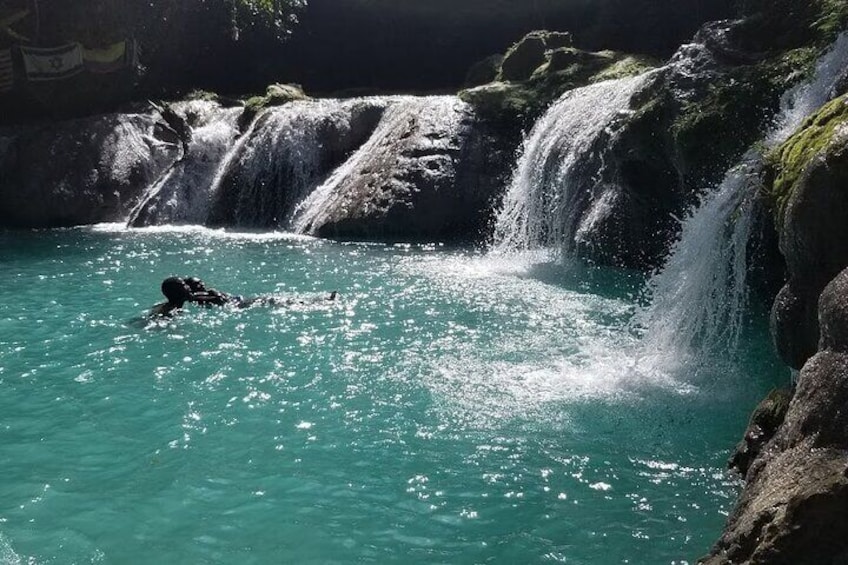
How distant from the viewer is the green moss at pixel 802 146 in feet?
23.1

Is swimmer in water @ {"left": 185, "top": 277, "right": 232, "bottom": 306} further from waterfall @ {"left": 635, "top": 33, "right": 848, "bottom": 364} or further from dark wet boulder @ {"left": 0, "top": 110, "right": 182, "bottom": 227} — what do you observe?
dark wet boulder @ {"left": 0, "top": 110, "right": 182, "bottom": 227}

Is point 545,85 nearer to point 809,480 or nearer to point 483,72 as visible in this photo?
point 483,72

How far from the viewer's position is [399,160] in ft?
66.9

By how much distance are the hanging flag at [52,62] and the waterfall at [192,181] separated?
4.57 metres

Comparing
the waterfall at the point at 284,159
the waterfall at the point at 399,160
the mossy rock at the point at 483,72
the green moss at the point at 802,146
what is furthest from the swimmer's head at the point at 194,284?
the mossy rock at the point at 483,72

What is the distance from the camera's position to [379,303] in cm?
1291

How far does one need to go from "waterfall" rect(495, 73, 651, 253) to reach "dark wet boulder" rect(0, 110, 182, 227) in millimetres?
11138

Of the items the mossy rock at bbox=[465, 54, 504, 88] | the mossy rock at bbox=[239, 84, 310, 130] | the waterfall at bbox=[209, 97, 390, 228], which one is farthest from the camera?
the mossy rock at bbox=[465, 54, 504, 88]

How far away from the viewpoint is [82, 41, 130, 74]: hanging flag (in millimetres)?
26844

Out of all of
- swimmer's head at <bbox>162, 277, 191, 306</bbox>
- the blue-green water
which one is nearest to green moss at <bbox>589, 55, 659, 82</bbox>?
the blue-green water

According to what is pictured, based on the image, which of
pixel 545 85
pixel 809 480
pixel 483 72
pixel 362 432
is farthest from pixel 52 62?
pixel 809 480

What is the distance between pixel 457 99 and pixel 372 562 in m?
17.7

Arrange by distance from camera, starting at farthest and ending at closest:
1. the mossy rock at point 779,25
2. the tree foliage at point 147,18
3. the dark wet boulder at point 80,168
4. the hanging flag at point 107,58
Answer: the hanging flag at point 107,58, the tree foliage at point 147,18, the dark wet boulder at point 80,168, the mossy rock at point 779,25

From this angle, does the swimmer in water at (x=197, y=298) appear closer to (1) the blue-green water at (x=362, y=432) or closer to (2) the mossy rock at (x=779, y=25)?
(1) the blue-green water at (x=362, y=432)
